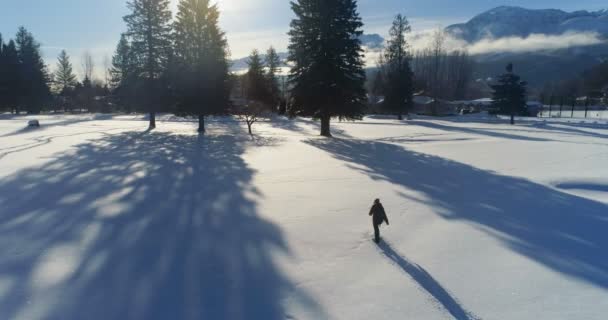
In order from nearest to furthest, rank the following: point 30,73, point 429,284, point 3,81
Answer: point 429,284, point 3,81, point 30,73

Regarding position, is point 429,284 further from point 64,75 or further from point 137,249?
point 64,75

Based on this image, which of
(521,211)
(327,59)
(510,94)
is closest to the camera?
(521,211)

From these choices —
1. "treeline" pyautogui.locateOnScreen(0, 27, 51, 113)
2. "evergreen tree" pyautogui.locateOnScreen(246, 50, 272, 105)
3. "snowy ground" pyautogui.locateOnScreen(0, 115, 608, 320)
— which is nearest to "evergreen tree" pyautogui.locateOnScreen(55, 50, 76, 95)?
"treeline" pyautogui.locateOnScreen(0, 27, 51, 113)

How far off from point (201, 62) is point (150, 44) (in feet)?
23.7

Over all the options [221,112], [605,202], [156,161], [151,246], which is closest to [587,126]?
[605,202]

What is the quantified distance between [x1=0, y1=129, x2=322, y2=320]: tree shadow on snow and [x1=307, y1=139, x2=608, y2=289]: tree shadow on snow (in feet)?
15.2

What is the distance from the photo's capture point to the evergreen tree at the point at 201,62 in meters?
28.9

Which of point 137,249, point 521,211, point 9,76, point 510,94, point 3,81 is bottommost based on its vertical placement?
point 137,249

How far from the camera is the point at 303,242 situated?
7.27 metres

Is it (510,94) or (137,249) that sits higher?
(510,94)

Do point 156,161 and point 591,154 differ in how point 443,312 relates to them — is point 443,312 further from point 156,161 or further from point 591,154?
point 591,154

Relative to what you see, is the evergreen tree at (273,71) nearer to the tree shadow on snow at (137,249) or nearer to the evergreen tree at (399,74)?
the evergreen tree at (399,74)

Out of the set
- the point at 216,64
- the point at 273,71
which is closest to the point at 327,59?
the point at 216,64

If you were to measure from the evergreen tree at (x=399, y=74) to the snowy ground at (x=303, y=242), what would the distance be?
3296 cm
